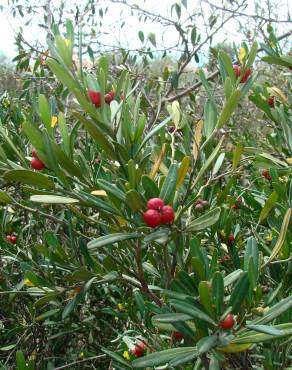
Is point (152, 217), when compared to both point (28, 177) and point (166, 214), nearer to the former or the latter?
point (166, 214)

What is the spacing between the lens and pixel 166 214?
4.02 ft

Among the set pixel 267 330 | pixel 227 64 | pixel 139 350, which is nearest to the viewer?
pixel 267 330

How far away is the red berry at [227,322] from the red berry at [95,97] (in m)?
0.58

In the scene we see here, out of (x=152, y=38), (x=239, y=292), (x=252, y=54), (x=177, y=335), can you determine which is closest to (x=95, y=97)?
(x=252, y=54)

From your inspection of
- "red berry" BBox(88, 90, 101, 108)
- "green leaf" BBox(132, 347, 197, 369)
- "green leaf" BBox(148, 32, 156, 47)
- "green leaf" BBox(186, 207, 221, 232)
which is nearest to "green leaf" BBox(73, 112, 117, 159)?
"red berry" BBox(88, 90, 101, 108)

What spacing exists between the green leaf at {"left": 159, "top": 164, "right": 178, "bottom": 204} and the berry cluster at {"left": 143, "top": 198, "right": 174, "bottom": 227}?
0.07 ft

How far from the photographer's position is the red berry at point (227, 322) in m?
1.18

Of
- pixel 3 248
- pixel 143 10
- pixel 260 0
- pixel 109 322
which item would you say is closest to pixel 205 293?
pixel 3 248

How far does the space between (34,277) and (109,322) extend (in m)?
1.04

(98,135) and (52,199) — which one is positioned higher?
(98,135)

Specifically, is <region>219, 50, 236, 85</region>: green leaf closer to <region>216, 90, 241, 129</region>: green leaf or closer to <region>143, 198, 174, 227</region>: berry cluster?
<region>216, 90, 241, 129</region>: green leaf

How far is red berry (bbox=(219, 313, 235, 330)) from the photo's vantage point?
3.86 ft

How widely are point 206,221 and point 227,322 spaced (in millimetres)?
235

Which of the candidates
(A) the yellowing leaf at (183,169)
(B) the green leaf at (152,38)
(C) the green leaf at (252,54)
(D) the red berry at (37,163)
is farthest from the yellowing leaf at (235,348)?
(B) the green leaf at (152,38)
